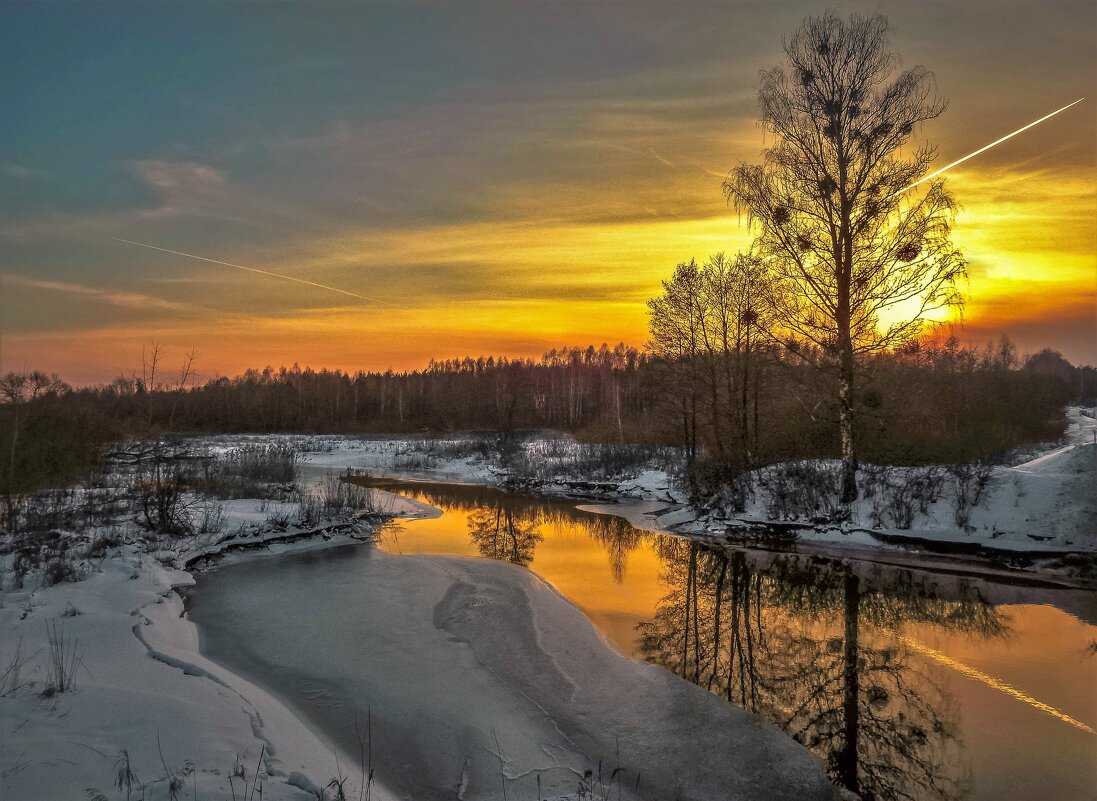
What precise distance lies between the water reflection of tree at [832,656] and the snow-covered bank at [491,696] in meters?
0.48

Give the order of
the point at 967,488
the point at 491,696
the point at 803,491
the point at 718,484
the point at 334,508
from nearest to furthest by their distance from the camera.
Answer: the point at 491,696 < the point at 967,488 < the point at 803,491 < the point at 334,508 < the point at 718,484

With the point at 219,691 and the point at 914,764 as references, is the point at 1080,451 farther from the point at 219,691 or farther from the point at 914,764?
the point at 219,691

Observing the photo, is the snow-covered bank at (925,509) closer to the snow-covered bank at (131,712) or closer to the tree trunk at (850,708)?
the tree trunk at (850,708)

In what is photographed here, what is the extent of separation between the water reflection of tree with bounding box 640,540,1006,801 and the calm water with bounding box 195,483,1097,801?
0.02m

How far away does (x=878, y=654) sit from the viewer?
7785 mm

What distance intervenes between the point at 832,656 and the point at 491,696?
170 inches

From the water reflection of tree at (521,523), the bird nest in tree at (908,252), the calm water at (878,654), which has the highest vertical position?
the bird nest in tree at (908,252)

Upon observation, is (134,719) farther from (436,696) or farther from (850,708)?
(850,708)

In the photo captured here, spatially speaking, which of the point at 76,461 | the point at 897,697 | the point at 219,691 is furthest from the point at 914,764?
the point at 76,461

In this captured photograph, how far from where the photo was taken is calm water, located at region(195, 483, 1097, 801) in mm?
5359

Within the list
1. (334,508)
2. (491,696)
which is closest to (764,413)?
(334,508)

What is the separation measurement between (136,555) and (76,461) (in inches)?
376

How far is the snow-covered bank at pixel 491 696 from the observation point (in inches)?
200

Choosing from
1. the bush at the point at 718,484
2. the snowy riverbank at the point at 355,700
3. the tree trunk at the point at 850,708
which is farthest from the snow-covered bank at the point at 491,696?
the bush at the point at 718,484
